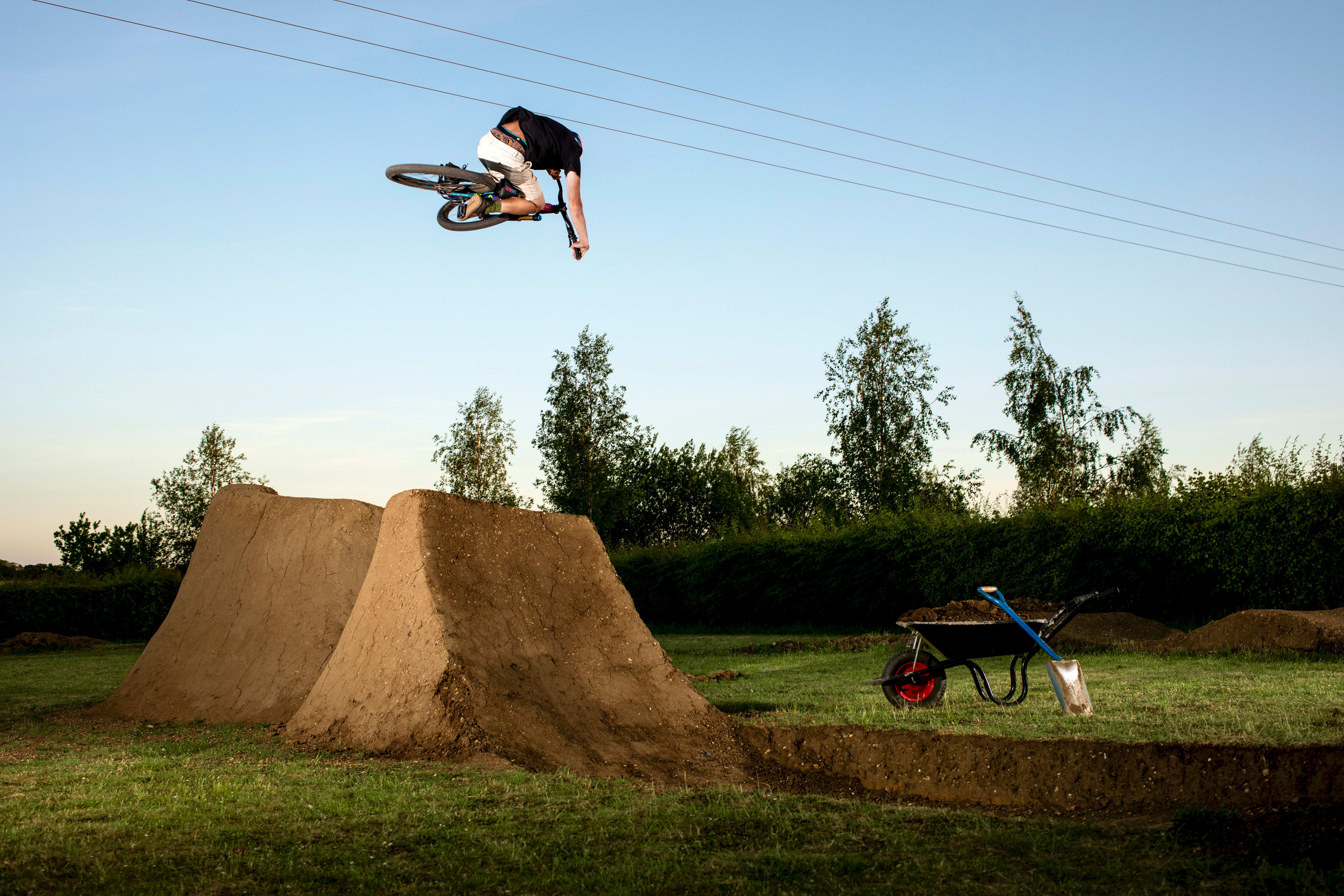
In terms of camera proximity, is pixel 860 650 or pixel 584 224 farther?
pixel 860 650

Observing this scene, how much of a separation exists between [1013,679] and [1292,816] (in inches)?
160

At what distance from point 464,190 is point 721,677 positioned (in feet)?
27.1

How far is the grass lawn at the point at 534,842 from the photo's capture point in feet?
12.0

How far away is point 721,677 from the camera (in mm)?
12703

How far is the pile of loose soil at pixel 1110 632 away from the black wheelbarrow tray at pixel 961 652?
657 centimetres

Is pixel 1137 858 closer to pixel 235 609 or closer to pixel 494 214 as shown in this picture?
pixel 494 214

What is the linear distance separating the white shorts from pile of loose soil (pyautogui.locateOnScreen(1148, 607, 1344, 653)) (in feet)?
38.5

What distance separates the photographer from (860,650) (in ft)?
52.9

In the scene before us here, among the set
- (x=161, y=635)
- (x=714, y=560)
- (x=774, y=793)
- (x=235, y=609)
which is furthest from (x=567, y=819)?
(x=714, y=560)

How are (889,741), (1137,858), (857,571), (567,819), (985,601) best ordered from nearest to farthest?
(1137,858), (567,819), (889,741), (985,601), (857,571)

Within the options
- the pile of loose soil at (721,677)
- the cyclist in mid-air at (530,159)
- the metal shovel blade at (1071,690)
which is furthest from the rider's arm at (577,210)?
the pile of loose soil at (721,677)

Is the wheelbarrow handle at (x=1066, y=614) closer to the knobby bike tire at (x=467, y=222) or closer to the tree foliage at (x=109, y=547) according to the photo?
the knobby bike tire at (x=467, y=222)

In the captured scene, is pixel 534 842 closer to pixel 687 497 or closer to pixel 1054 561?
pixel 1054 561

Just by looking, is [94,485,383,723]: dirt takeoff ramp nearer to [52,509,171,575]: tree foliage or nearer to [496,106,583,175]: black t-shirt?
Answer: [496,106,583,175]: black t-shirt
